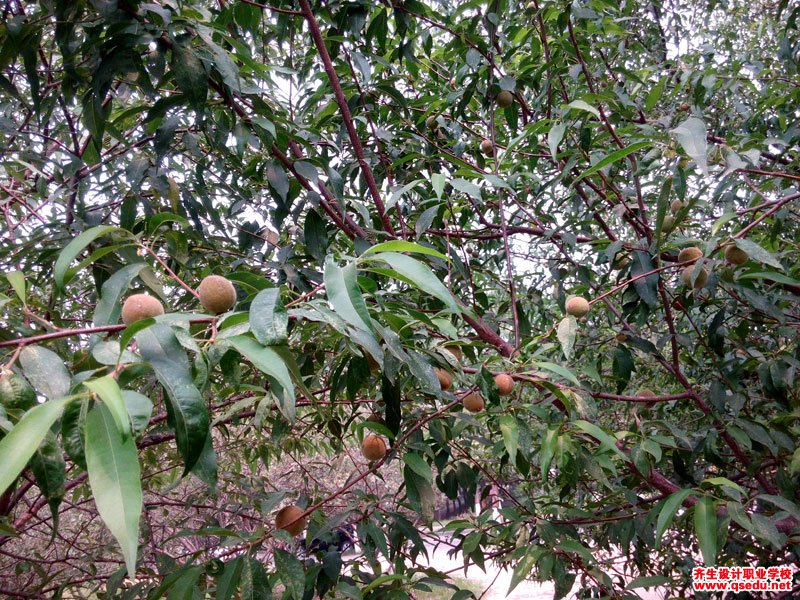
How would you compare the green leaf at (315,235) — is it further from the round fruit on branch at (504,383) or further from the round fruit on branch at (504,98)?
the round fruit on branch at (504,98)

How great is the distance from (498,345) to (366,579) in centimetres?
76

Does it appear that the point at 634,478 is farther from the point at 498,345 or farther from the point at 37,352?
the point at 37,352

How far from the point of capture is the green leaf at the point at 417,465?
125 centimetres

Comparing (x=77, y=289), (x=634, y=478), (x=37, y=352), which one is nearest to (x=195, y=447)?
(x=37, y=352)

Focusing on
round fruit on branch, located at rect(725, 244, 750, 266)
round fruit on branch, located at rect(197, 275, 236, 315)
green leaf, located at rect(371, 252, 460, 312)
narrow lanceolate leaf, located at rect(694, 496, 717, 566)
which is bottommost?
narrow lanceolate leaf, located at rect(694, 496, 717, 566)

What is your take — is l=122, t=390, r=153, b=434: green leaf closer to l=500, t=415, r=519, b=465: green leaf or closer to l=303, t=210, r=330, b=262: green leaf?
l=500, t=415, r=519, b=465: green leaf

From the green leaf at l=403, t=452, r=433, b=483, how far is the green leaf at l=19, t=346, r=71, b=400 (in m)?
0.80

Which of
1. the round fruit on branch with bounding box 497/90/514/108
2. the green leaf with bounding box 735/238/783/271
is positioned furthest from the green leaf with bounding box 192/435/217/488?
the round fruit on branch with bounding box 497/90/514/108

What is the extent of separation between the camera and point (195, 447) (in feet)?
1.80

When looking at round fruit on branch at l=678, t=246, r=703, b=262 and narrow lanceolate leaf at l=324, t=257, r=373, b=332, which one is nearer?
narrow lanceolate leaf at l=324, t=257, r=373, b=332

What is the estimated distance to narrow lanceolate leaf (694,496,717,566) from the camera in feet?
3.84

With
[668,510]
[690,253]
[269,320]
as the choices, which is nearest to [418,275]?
[269,320]

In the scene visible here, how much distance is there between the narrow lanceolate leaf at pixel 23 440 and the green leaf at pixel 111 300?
30cm

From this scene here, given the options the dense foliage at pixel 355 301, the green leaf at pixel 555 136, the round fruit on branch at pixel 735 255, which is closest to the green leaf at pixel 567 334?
the dense foliage at pixel 355 301
